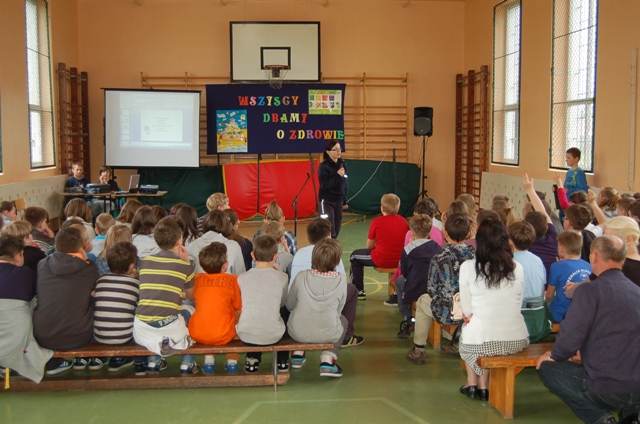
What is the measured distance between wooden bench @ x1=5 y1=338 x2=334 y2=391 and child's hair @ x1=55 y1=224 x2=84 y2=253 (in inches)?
23.2

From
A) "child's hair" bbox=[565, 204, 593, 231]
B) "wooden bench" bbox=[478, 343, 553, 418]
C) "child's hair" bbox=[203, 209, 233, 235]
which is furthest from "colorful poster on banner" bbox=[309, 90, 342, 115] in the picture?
"wooden bench" bbox=[478, 343, 553, 418]

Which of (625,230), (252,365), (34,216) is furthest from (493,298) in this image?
(34,216)

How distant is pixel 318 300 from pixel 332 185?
464cm

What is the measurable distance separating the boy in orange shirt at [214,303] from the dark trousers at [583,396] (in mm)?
1833

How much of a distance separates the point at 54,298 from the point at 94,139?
33.1 feet

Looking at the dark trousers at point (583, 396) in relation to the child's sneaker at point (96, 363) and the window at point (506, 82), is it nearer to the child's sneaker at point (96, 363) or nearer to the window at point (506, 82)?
the child's sneaker at point (96, 363)

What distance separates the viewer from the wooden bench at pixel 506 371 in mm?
3863

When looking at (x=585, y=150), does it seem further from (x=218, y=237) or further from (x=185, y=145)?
(x=185, y=145)

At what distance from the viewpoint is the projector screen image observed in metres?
12.5

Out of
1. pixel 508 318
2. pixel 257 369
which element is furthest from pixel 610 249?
pixel 257 369

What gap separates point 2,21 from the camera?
383 inches

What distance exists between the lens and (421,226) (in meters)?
5.23

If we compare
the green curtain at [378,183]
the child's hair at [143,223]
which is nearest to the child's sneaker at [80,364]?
the child's hair at [143,223]

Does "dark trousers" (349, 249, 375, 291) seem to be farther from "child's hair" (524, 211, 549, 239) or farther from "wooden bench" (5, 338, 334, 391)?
"wooden bench" (5, 338, 334, 391)
